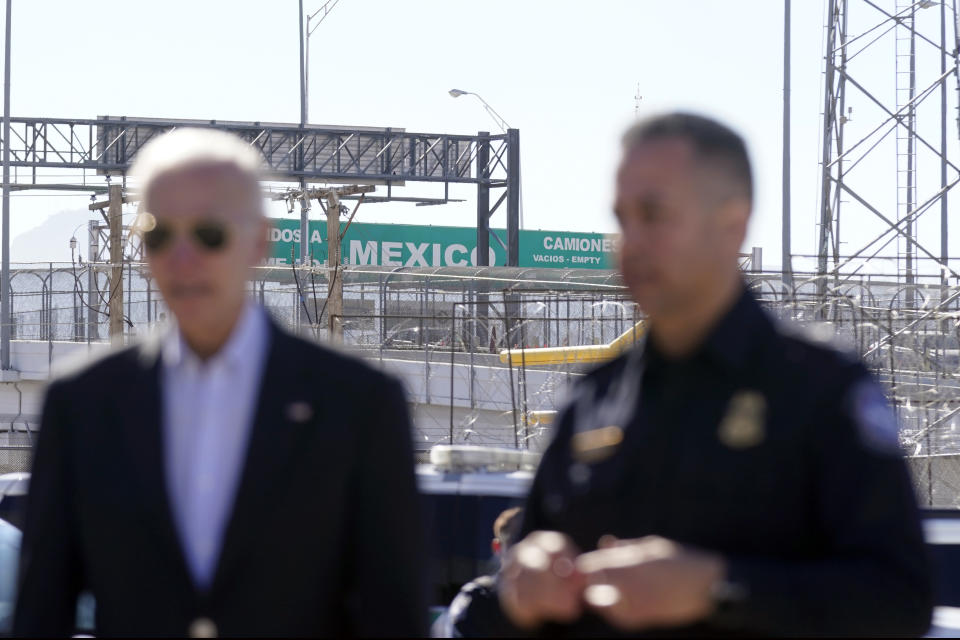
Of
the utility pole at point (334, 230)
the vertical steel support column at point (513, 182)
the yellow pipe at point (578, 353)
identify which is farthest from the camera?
the vertical steel support column at point (513, 182)

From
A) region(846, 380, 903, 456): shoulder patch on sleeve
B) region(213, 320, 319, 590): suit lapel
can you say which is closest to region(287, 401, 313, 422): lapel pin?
region(213, 320, 319, 590): suit lapel

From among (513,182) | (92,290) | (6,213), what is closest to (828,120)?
(6,213)

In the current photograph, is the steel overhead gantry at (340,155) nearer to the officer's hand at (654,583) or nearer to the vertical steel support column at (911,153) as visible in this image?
the vertical steel support column at (911,153)

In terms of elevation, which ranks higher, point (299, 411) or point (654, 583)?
point (299, 411)

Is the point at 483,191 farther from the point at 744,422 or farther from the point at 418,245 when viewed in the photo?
the point at 744,422

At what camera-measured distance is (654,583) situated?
1752mm

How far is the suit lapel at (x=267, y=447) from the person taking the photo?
7.08 ft

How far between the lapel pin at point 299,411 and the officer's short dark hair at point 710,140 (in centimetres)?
69

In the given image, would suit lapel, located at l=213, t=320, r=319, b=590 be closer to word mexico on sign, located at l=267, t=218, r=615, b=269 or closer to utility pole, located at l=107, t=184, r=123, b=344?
utility pole, located at l=107, t=184, r=123, b=344

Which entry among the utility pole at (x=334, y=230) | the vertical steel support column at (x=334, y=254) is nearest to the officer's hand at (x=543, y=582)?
the utility pole at (x=334, y=230)

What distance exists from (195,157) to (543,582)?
0.96m

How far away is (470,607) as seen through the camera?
4.70 meters

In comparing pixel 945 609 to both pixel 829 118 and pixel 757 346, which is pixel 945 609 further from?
pixel 829 118

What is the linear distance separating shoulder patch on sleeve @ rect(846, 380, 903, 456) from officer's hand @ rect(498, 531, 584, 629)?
439 millimetres
